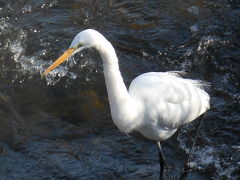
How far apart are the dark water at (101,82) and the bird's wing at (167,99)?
0.50m

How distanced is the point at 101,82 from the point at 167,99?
4.80 ft

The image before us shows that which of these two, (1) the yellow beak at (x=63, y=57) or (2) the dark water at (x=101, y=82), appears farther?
(2) the dark water at (x=101, y=82)

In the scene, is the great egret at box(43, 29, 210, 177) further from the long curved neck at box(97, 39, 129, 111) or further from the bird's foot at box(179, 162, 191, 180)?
the bird's foot at box(179, 162, 191, 180)

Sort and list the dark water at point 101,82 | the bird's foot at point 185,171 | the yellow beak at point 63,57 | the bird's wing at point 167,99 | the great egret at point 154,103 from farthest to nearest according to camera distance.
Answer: the dark water at point 101,82 < the bird's foot at point 185,171 < the bird's wing at point 167,99 < the great egret at point 154,103 < the yellow beak at point 63,57

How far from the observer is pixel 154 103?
13.9 ft

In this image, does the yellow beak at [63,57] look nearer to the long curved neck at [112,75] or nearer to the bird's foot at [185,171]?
the long curved neck at [112,75]

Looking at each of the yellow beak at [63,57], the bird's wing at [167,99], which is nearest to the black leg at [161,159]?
the bird's wing at [167,99]

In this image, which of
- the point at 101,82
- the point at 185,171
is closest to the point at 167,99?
the point at 185,171

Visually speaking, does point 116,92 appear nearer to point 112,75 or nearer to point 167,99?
point 112,75

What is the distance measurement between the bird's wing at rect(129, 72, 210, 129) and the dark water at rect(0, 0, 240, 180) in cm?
50

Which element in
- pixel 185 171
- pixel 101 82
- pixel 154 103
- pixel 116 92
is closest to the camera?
pixel 116 92

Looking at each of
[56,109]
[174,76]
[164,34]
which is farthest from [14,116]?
[164,34]

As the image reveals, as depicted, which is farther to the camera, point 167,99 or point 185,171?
point 185,171

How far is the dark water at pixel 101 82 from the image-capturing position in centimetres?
471
